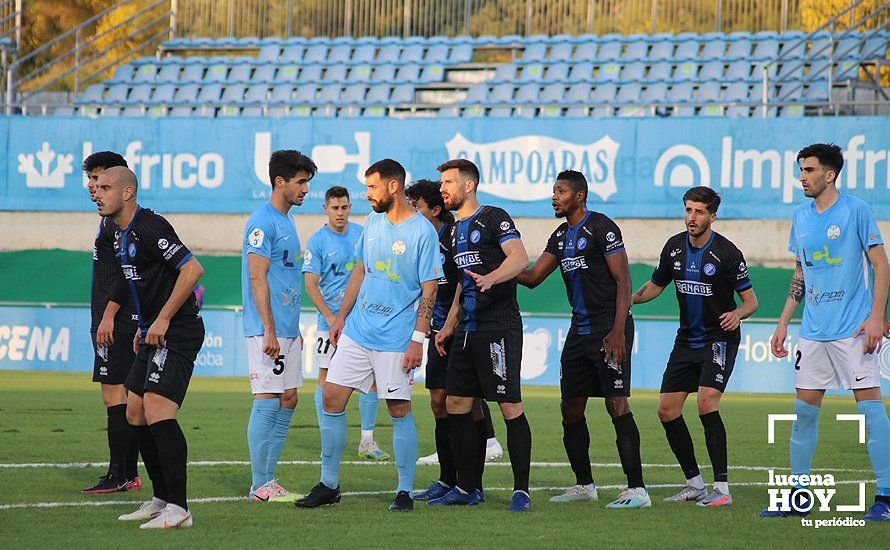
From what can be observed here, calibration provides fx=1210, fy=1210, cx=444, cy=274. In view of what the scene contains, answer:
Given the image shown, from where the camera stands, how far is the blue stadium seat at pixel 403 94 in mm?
28312

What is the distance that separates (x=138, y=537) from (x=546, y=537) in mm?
2419

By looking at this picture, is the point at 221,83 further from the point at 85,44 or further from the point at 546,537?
the point at 546,537

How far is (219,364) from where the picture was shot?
22891 mm

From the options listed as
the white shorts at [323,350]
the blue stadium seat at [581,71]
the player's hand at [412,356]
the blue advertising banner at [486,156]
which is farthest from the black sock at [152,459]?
the blue stadium seat at [581,71]

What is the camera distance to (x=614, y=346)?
28.2ft

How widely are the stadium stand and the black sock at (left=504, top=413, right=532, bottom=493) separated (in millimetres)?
16503

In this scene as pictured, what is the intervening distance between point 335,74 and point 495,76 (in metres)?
4.09

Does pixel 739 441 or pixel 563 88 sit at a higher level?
pixel 563 88

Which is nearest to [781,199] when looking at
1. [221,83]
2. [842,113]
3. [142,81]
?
[842,113]

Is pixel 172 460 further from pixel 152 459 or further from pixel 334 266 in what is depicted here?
pixel 334 266

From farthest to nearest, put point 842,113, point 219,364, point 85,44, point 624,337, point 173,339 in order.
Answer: point 85,44 → point 842,113 → point 219,364 → point 624,337 → point 173,339

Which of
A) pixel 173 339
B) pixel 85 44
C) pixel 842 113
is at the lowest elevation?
pixel 173 339

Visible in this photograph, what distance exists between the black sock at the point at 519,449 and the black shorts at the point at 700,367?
47.4 inches

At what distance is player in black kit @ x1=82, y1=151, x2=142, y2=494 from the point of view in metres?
8.95
